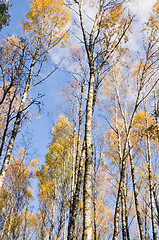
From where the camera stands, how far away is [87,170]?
3.47m

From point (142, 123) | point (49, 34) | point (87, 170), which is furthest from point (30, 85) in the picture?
point (142, 123)

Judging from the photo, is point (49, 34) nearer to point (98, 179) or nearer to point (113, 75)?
point (113, 75)

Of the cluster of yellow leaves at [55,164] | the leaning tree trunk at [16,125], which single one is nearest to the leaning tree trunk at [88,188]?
the leaning tree trunk at [16,125]

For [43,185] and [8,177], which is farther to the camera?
[8,177]

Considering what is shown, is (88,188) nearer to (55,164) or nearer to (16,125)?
(16,125)

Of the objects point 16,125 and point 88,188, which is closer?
point 88,188

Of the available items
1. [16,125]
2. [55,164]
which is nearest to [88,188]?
[16,125]

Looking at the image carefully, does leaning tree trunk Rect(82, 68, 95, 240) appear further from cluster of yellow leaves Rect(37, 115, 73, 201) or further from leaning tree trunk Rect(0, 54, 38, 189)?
cluster of yellow leaves Rect(37, 115, 73, 201)

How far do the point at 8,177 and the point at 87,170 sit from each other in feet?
37.2

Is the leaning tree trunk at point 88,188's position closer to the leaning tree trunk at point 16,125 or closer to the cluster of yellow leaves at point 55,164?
the leaning tree trunk at point 16,125

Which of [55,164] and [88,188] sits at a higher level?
[55,164]

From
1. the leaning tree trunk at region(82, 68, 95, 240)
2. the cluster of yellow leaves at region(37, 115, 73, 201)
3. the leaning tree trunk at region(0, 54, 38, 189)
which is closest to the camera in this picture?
the leaning tree trunk at region(82, 68, 95, 240)

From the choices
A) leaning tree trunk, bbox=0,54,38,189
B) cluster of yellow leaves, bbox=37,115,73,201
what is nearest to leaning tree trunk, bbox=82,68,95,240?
leaning tree trunk, bbox=0,54,38,189

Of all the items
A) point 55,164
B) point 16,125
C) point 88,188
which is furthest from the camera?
point 55,164
